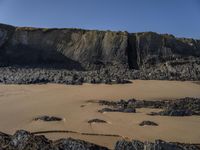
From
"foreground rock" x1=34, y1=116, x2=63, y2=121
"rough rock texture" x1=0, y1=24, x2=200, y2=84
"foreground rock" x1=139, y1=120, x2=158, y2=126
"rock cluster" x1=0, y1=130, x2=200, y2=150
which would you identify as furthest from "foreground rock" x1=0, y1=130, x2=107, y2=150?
"rough rock texture" x1=0, y1=24, x2=200, y2=84

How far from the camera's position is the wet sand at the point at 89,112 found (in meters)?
9.10

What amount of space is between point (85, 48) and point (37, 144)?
26.1 meters

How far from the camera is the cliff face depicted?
102ft

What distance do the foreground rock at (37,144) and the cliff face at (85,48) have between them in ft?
77.7

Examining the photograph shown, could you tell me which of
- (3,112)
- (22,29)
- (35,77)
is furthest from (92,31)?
(3,112)

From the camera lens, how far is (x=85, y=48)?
106 ft

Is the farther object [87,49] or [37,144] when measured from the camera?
[87,49]

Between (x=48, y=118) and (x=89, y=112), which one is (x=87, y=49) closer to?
(x=89, y=112)

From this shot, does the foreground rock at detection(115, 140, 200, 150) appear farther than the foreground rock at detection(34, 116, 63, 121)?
No

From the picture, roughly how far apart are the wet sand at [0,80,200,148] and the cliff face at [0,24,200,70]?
12.1 m

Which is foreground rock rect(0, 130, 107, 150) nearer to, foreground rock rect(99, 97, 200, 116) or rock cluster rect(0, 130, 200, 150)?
rock cluster rect(0, 130, 200, 150)

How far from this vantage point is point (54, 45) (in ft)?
108

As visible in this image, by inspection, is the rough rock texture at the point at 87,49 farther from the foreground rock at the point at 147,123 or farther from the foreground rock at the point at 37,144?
the foreground rock at the point at 37,144

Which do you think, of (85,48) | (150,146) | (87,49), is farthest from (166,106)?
(85,48)
